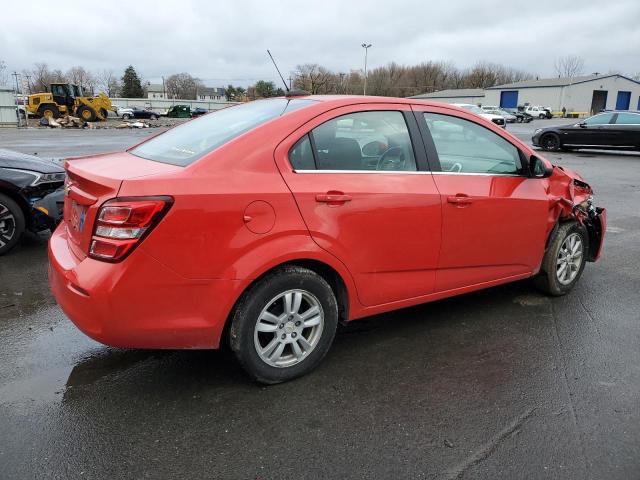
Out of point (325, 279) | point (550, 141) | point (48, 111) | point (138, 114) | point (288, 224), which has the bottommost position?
point (325, 279)

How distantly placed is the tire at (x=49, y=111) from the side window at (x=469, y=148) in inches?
1526

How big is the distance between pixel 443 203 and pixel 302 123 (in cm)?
111

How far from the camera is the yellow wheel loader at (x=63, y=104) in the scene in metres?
36.7

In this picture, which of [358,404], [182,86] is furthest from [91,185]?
[182,86]

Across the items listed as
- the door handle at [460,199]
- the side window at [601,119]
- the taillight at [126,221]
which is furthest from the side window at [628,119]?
the taillight at [126,221]

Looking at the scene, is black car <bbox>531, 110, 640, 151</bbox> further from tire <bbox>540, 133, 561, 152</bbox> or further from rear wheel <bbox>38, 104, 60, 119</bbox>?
rear wheel <bbox>38, 104, 60, 119</bbox>

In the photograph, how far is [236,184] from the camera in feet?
8.84

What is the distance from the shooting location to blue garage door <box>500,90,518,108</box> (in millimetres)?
76625

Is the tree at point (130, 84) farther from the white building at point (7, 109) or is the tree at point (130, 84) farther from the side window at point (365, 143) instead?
the side window at point (365, 143)

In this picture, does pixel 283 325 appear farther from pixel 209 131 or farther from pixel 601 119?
pixel 601 119

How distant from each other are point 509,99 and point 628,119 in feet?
213

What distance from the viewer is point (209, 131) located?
3363 millimetres

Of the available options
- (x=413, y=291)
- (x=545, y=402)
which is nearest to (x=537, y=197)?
(x=413, y=291)

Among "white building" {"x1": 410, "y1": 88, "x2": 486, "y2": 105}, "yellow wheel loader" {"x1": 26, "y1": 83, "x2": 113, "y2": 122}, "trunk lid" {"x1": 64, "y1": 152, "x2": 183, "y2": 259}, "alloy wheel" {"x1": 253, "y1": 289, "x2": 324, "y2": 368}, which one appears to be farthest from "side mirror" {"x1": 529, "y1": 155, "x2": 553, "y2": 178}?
"white building" {"x1": 410, "y1": 88, "x2": 486, "y2": 105}
